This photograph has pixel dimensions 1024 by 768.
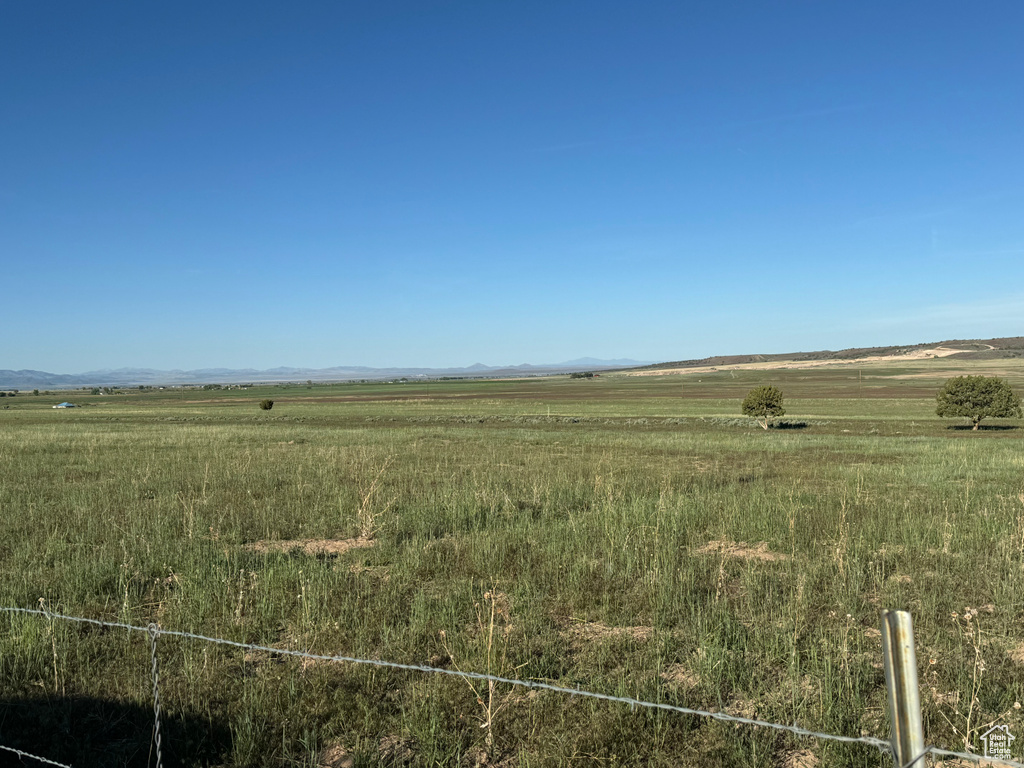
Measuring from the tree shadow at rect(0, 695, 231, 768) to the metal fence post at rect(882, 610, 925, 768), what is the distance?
441 cm

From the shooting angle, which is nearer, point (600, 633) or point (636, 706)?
point (636, 706)

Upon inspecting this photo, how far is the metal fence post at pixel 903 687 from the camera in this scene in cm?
270

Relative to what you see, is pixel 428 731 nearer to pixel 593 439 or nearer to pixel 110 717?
pixel 110 717

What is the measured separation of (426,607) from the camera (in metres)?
7.12

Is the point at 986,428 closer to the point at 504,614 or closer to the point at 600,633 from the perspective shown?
the point at 600,633

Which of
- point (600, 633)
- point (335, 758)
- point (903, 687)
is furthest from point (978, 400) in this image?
point (335, 758)

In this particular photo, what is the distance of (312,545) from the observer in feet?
34.4

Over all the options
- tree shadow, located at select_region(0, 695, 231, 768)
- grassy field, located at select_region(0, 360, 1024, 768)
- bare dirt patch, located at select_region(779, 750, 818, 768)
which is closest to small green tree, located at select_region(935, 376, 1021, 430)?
grassy field, located at select_region(0, 360, 1024, 768)

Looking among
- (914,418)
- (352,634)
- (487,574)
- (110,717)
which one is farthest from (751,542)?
(914,418)

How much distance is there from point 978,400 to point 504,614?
139 feet

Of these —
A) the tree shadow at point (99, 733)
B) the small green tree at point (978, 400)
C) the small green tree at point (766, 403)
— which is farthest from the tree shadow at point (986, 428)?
the tree shadow at point (99, 733)

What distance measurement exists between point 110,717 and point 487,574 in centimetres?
455

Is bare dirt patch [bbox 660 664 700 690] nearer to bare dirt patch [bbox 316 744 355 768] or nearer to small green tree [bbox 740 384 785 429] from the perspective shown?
bare dirt patch [bbox 316 744 355 768]
